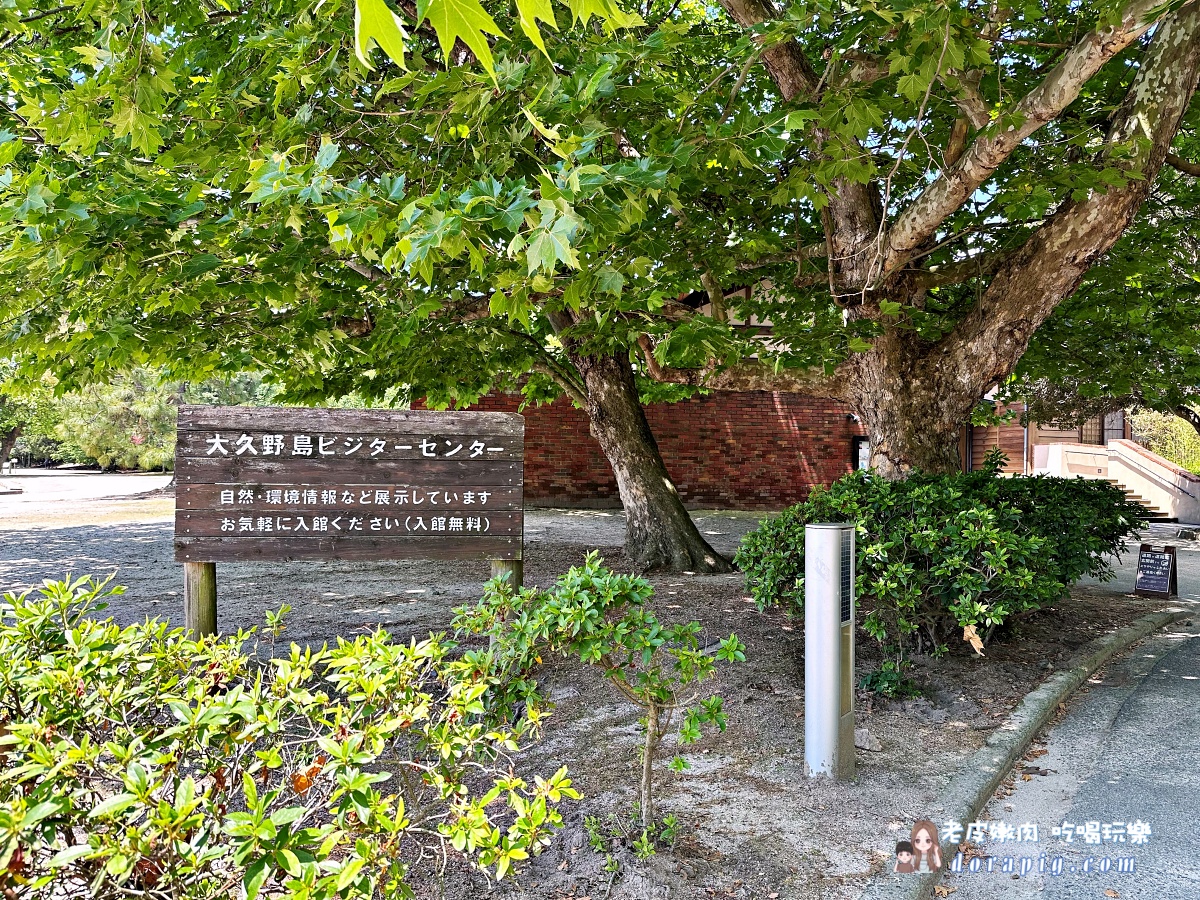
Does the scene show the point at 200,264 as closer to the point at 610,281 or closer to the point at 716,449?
the point at 610,281

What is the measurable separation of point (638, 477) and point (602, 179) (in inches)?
272

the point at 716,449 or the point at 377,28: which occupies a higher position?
the point at 377,28

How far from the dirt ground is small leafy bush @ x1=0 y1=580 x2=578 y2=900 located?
0.74 metres

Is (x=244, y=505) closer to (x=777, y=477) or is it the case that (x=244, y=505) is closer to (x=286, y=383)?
(x=286, y=383)

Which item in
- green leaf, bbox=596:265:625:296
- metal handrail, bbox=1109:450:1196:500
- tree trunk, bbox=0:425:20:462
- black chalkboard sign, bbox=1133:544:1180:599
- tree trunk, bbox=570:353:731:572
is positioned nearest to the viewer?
green leaf, bbox=596:265:625:296

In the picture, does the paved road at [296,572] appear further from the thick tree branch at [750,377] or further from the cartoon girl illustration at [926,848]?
the cartoon girl illustration at [926,848]

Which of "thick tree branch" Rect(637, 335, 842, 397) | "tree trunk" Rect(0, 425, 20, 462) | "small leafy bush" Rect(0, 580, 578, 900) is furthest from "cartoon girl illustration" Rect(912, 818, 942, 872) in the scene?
"tree trunk" Rect(0, 425, 20, 462)

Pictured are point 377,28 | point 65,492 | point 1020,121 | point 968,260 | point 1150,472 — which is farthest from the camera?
point 65,492

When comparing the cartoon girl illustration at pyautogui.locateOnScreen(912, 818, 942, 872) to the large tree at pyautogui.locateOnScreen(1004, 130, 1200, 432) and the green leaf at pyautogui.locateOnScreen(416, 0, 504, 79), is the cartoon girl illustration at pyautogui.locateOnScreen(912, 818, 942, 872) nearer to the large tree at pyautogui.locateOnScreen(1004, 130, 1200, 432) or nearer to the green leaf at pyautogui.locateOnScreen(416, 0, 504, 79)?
the green leaf at pyautogui.locateOnScreen(416, 0, 504, 79)

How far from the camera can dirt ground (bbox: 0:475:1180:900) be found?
2.99 metres

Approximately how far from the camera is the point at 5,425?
112ft

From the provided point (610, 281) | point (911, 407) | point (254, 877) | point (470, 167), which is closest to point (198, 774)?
point (254, 877)

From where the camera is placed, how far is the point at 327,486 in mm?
4656

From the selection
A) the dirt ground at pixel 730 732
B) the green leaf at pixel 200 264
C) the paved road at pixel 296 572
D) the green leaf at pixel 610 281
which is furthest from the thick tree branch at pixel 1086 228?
the green leaf at pixel 200 264
